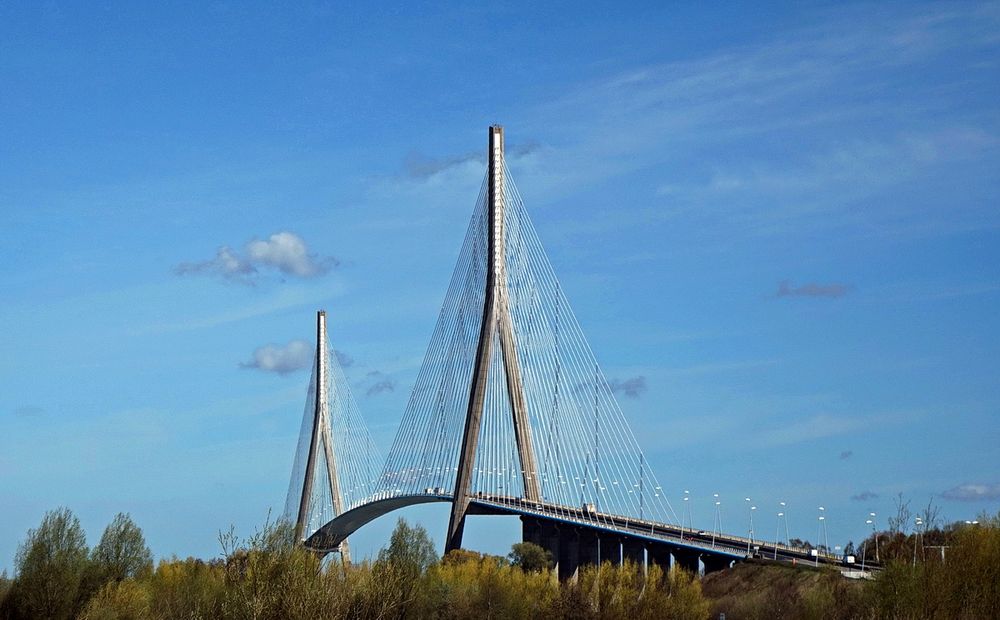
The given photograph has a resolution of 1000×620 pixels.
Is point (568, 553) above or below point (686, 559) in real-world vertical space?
above

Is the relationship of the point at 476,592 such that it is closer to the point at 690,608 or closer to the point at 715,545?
the point at 690,608

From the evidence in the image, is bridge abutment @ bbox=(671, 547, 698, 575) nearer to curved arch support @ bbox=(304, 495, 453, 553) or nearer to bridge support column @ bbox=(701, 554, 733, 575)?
bridge support column @ bbox=(701, 554, 733, 575)

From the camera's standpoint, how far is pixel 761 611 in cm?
4700

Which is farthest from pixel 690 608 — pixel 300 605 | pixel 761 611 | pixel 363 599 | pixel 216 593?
pixel 300 605

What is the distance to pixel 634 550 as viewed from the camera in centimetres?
6228

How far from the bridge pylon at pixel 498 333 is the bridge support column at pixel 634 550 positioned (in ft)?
15.2

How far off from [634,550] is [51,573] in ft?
81.9

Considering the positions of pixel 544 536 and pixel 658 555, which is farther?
pixel 544 536

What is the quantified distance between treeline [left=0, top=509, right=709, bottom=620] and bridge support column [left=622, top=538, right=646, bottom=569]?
7038 mm

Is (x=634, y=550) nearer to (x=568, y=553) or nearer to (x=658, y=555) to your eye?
(x=658, y=555)

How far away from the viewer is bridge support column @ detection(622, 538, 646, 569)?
6119 centimetres

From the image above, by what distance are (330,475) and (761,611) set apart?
49363 mm

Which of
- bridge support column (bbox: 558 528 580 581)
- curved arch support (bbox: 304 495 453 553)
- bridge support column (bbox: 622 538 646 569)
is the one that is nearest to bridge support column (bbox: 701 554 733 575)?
bridge support column (bbox: 622 538 646 569)

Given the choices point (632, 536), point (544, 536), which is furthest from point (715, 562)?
point (544, 536)
